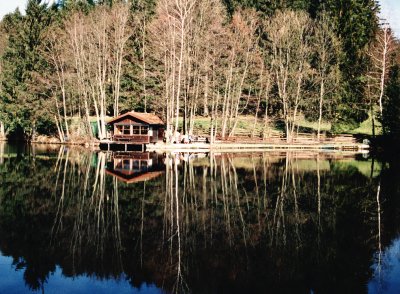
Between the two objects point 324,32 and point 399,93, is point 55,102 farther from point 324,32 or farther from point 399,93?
point 399,93

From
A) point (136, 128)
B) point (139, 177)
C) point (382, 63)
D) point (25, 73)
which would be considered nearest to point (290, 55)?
point (382, 63)

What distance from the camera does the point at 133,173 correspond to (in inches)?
987

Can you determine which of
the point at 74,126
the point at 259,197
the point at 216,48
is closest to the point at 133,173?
the point at 259,197

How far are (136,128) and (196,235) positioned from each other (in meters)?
38.4

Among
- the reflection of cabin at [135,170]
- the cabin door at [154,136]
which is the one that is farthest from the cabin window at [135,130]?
the reflection of cabin at [135,170]

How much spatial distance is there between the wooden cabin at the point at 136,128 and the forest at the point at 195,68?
2097 mm

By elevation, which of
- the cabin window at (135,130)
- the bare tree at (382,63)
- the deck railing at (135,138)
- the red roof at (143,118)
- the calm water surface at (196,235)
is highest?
the bare tree at (382,63)

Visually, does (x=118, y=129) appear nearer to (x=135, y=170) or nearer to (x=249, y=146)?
(x=249, y=146)

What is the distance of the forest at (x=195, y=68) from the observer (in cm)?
5062

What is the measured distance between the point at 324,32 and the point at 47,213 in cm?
4885

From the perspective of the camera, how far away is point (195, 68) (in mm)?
49938

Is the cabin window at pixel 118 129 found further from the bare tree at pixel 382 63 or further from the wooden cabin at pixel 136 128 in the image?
the bare tree at pixel 382 63

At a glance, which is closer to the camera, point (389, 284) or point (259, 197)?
point (389, 284)

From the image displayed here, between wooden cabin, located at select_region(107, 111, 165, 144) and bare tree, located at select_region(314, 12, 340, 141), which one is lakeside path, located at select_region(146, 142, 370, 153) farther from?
bare tree, located at select_region(314, 12, 340, 141)
